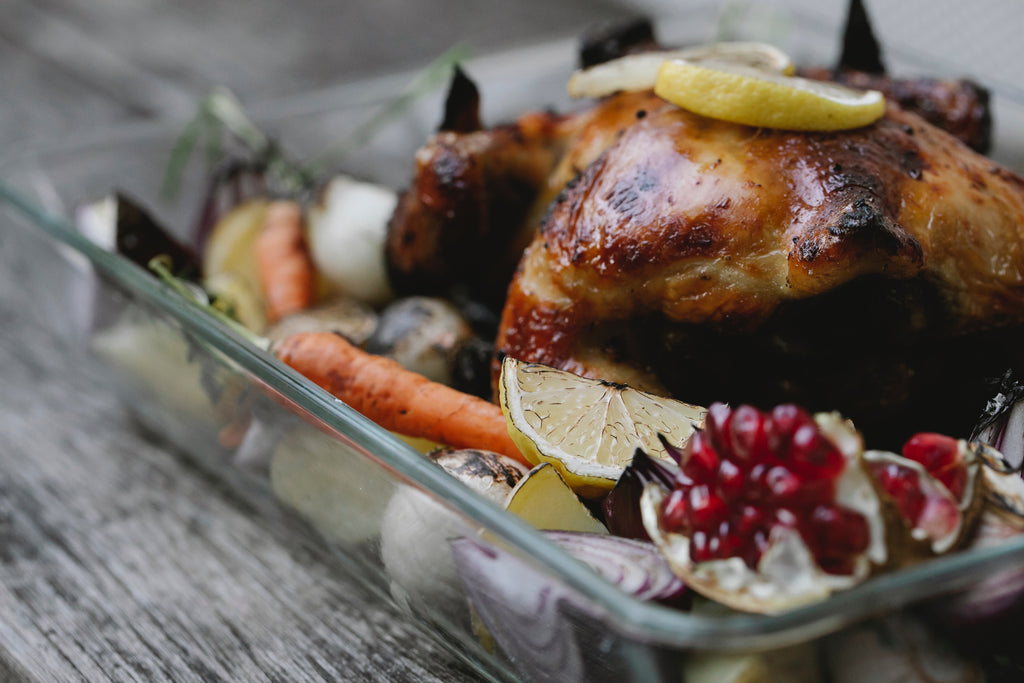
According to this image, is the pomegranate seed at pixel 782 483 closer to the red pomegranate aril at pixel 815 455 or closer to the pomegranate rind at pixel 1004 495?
the red pomegranate aril at pixel 815 455

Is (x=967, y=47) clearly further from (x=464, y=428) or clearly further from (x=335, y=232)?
(x=464, y=428)

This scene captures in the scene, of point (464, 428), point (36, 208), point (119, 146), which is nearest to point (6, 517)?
point (36, 208)

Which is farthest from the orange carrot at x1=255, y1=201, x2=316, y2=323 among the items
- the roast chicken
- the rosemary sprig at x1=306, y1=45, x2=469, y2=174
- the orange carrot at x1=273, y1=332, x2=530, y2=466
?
the roast chicken

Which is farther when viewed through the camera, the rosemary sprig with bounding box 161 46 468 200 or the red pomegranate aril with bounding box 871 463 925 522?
the rosemary sprig with bounding box 161 46 468 200

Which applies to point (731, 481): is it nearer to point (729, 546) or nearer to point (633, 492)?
point (729, 546)

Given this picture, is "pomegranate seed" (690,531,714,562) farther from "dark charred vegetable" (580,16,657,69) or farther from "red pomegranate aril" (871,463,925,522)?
"dark charred vegetable" (580,16,657,69)
